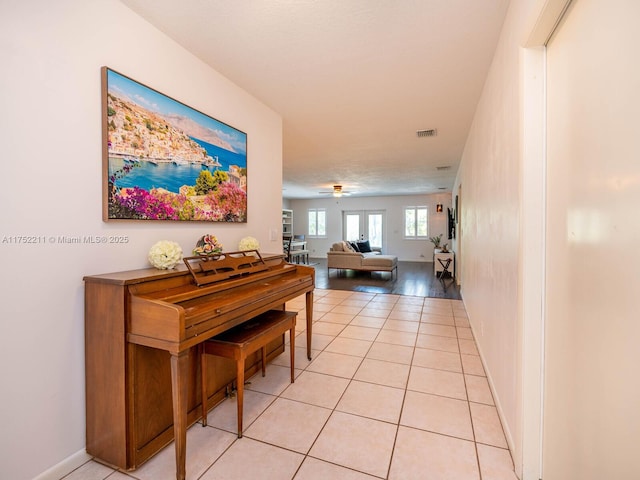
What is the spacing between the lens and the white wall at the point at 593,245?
2.55ft

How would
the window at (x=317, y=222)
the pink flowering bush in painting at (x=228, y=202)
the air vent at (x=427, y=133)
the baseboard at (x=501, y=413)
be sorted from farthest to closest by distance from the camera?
the window at (x=317, y=222), the air vent at (x=427, y=133), the pink flowering bush in painting at (x=228, y=202), the baseboard at (x=501, y=413)

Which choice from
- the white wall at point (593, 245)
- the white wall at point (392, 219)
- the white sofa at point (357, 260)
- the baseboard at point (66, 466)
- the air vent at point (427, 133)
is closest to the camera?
the white wall at point (593, 245)

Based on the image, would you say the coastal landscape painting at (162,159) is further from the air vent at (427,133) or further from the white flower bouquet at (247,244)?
the air vent at (427,133)

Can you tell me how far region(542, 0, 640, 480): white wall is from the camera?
30.6 inches

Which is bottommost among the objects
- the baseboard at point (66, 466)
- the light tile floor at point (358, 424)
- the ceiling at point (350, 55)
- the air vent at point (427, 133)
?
the light tile floor at point (358, 424)

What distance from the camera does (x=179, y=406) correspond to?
1.39 metres

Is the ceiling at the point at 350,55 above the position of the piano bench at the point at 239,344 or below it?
above

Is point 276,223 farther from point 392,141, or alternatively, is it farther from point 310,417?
point 392,141

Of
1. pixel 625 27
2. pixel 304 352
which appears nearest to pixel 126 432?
pixel 304 352

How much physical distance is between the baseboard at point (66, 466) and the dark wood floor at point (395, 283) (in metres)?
4.70

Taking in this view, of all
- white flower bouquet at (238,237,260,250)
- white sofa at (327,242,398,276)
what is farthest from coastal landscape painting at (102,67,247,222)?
white sofa at (327,242,398,276)

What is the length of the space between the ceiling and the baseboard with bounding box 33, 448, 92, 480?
240 cm

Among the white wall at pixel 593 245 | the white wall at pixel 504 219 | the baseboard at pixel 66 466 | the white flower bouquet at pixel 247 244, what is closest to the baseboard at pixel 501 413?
the white wall at pixel 504 219

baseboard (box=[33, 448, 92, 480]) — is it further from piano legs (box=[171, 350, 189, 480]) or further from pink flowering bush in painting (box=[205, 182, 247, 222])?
pink flowering bush in painting (box=[205, 182, 247, 222])
